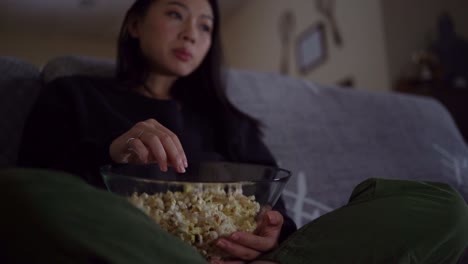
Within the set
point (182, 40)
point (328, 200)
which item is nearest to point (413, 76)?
point (328, 200)

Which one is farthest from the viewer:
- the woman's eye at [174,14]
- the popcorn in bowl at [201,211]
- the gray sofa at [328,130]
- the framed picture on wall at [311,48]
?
the framed picture on wall at [311,48]

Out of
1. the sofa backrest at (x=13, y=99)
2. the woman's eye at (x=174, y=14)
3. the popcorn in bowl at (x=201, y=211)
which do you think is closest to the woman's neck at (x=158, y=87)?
the woman's eye at (x=174, y=14)

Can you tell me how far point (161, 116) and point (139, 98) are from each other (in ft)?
0.30

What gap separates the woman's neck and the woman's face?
14mm

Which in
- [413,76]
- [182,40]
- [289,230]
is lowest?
[413,76]

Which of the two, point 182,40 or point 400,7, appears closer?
point 182,40

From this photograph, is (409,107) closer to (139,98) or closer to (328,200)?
(328,200)

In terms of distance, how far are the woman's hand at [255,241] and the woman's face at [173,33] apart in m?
0.37

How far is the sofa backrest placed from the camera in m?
0.77

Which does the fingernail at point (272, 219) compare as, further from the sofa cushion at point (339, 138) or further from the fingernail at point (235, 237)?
the sofa cushion at point (339, 138)

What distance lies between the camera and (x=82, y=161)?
656 millimetres

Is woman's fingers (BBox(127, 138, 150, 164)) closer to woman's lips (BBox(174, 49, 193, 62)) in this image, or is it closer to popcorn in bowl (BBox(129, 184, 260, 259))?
popcorn in bowl (BBox(129, 184, 260, 259))

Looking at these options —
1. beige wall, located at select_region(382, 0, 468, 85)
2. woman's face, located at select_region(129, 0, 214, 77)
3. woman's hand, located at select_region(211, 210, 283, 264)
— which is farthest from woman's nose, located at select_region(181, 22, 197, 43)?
beige wall, located at select_region(382, 0, 468, 85)

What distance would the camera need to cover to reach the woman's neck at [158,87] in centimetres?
76
